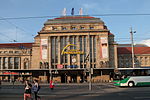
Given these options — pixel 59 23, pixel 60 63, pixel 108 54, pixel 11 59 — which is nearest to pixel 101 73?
pixel 108 54

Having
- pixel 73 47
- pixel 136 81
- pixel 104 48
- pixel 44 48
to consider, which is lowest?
pixel 136 81

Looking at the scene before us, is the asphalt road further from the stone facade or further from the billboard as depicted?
the billboard

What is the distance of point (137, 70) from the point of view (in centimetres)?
3438

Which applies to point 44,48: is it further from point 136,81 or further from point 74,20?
point 136,81

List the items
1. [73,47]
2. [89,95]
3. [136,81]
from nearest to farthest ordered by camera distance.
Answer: [89,95] < [136,81] < [73,47]

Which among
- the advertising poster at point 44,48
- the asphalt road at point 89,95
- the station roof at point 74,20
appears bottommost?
the asphalt road at point 89,95

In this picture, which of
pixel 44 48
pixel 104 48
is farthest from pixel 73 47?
pixel 104 48

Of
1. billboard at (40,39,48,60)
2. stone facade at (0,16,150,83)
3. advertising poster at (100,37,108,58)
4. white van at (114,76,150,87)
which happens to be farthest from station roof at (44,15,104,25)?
white van at (114,76,150,87)

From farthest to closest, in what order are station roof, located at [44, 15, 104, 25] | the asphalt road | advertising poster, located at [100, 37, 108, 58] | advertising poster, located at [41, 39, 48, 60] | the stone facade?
station roof, located at [44, 15, 104, 25] < advertising poster, located at [41, 39, 48, 60] < the stone facade < advertising poster, located at [100, 37, 108, 58] < the asphalt road

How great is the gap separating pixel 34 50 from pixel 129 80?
53079 mm

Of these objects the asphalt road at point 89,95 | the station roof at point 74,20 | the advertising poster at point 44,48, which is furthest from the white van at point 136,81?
the station roof at point 74,20

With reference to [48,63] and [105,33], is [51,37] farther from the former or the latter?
[105,33]

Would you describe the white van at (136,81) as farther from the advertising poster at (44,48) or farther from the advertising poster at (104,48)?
the advertising poster at (44,48)

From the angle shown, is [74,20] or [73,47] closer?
[73,47]
